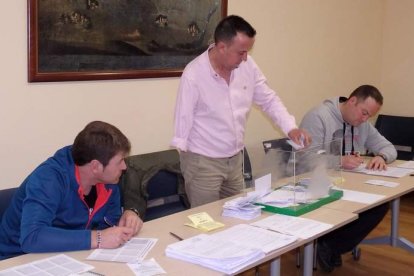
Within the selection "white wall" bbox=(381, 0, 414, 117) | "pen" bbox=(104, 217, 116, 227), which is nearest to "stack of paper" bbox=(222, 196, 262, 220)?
"pen" bbox=(104, 217, 116, 227)

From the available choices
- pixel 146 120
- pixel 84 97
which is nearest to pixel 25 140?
pixel 84 97

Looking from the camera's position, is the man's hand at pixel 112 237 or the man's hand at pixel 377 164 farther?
the man's hand at pixel 377 164

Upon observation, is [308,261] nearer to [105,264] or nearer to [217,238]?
[217,238]

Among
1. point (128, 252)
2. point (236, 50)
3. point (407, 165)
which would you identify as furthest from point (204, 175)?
point (407, 165)

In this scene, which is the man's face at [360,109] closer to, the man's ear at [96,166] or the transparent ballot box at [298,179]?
the transparent ballot box at [298,179]

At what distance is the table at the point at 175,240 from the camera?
1.65 meters

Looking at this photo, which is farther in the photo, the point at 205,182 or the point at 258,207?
the point at 205,182

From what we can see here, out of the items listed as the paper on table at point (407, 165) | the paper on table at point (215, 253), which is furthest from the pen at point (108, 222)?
the paper on table at point (407, 165)

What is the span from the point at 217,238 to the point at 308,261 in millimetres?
628

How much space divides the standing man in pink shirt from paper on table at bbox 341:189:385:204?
34cm

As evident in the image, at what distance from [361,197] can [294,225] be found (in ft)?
2.03

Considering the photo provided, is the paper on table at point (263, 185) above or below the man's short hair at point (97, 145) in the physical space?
below

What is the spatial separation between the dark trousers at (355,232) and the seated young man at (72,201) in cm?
173

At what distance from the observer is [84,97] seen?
304 centimetres
